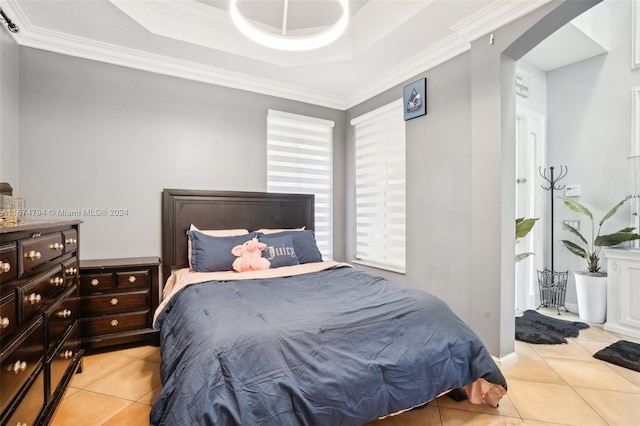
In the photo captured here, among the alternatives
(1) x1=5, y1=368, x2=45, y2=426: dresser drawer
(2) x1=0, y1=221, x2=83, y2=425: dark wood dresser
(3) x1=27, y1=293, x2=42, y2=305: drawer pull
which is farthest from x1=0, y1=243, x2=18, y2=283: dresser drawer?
(1) x1=5, y1=368, x2=45, y2=426: dresser drawer

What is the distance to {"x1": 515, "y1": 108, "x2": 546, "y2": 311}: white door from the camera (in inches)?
143

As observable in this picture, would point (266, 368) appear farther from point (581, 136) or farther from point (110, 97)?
point (581, 136)

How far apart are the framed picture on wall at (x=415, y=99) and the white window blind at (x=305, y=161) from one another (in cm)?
112

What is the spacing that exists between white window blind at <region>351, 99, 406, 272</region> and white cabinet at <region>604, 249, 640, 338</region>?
2.03m

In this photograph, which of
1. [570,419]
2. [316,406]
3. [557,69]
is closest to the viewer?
[316,406]

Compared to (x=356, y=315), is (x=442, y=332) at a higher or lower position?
lower

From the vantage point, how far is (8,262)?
49.1 inches

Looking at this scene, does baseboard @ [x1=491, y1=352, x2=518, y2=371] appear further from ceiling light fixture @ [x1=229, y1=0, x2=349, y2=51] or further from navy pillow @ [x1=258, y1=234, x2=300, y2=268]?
ceiling light fixture @ [x1=229, y1=0, x2=349, y2=51]

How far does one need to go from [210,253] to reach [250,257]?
0.35 m

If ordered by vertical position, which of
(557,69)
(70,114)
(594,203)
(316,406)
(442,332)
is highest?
(557,69)

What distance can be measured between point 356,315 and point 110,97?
9.49 feet

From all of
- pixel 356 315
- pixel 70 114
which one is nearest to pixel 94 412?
pixel 356 315

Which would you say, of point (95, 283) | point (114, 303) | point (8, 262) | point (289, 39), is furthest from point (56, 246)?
point (289, 39)

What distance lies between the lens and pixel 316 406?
4.11ft
